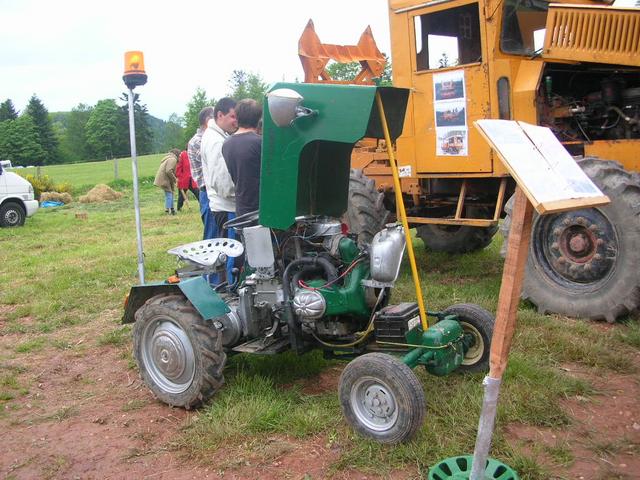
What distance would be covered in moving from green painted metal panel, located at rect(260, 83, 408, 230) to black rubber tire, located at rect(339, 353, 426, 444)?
38.5 inches

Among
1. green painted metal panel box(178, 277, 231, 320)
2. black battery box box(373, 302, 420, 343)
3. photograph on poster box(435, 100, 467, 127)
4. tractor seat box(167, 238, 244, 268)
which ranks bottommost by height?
black battery box box(373, 302, 420, 343)

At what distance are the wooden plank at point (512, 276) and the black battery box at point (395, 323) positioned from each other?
3.22 ft

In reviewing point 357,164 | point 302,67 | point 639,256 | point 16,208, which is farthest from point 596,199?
point 16,208

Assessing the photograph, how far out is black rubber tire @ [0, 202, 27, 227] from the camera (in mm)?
14078

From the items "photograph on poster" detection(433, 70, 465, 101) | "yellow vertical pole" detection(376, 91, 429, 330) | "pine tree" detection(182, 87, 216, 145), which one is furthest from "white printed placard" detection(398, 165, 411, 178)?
"pine tree" detection(182, 87, 216, 145)

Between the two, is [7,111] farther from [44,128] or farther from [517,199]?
[517,199]

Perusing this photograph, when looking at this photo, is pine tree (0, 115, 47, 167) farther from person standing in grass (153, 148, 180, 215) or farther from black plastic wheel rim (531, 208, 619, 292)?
black plastic wheel rim (531, 208, 619, 292)

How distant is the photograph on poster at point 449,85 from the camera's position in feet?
19.6

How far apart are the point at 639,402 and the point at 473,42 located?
3666 mm

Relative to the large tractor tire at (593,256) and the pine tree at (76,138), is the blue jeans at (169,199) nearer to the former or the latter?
A: the large tractor tire at (593,256)

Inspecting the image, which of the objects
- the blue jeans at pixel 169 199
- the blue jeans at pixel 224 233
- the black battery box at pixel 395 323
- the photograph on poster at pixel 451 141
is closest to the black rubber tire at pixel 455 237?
the photograph on poster at pixel 451 141

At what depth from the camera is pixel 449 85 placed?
6039 millimetres

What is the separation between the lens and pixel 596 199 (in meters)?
2.59

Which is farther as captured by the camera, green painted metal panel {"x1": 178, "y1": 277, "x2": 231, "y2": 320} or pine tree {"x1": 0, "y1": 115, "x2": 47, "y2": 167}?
pine tree {"x1": 0, "y1": 115, "x2": 47, "y2": 167}
